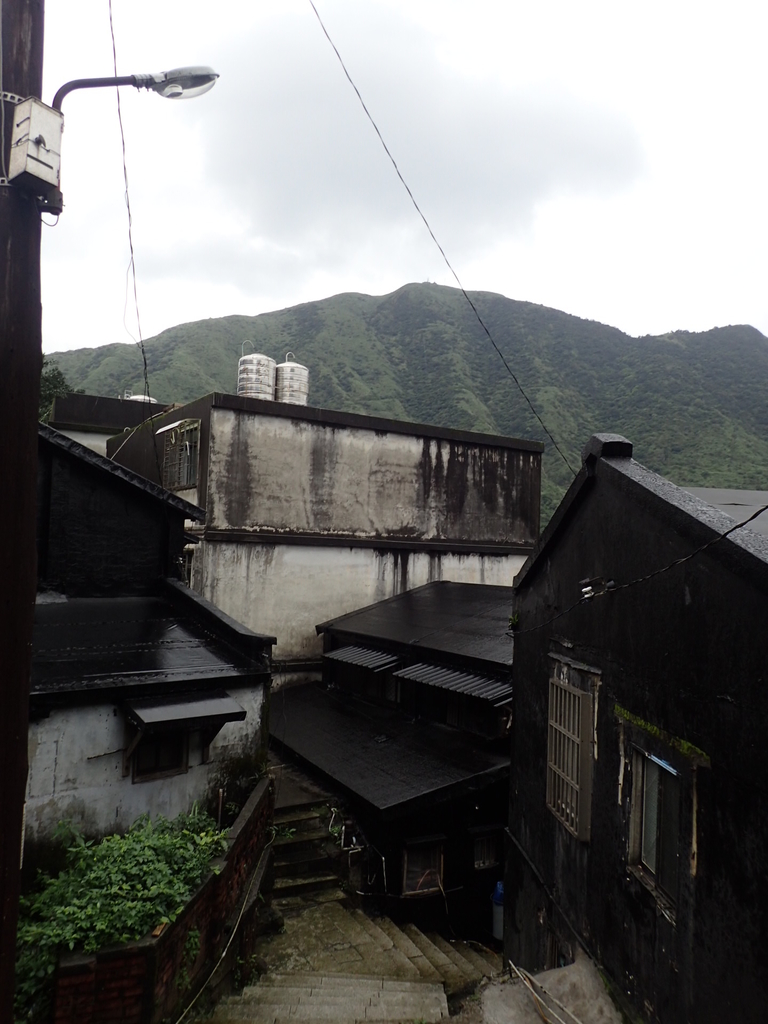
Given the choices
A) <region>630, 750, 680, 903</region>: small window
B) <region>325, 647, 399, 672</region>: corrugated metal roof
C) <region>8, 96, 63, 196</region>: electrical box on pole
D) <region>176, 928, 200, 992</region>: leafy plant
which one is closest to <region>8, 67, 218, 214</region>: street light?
<region>8, 96, 63, 196</region>: electrical box on pole

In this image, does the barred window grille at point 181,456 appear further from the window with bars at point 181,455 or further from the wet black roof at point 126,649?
the wet black roof at point 126,649

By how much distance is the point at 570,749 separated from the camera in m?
7.34

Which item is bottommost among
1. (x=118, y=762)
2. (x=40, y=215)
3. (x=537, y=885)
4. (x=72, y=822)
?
(x=537, y=885)

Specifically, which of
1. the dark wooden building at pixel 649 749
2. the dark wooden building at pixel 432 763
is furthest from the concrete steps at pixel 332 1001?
the dark wooden building at pixel 432 763

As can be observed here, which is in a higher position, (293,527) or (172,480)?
(172,480)

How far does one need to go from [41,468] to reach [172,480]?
739 cm

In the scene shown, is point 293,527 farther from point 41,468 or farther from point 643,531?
point 643,531

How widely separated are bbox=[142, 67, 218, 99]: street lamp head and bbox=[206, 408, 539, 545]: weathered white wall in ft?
42.0

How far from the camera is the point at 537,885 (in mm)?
8344

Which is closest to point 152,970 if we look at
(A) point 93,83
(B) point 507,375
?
(A) point 93,83

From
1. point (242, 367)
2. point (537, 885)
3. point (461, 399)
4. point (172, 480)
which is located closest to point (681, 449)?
point (461, 399)

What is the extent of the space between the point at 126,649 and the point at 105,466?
13.7ft

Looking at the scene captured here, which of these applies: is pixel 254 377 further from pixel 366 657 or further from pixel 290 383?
pixel 366 657

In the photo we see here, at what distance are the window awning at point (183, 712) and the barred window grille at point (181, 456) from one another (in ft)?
33.4
